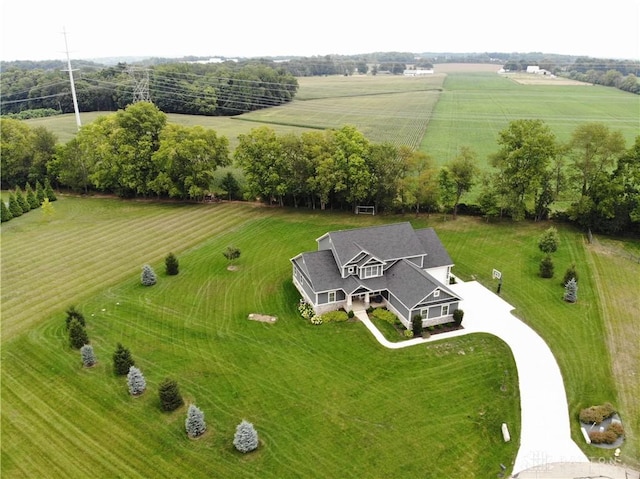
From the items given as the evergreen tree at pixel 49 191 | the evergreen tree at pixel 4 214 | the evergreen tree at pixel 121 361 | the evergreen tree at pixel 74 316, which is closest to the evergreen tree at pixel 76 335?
the evergreen tree at pixel 74 316

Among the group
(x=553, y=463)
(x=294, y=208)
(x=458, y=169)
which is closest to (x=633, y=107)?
(x=458, y=169)

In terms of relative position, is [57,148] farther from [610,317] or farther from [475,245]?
[610,317]

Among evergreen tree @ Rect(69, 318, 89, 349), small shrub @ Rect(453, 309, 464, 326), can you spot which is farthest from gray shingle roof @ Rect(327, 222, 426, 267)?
evergreen tree @ Rect(69, 318, 89, 349)

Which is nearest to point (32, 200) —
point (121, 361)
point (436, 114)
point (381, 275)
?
point (121, 361)

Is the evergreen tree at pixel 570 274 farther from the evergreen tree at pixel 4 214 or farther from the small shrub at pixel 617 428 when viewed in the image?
the evergreen tree at pixel 4 214

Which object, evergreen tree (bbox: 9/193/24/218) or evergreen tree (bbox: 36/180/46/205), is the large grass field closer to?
evergreen tree (bbox: 9/193/24/218)
